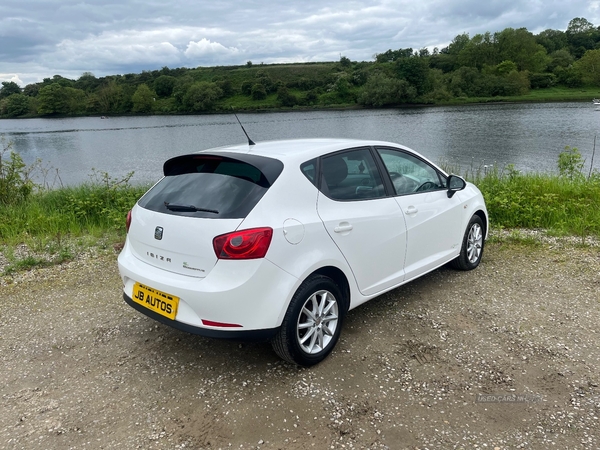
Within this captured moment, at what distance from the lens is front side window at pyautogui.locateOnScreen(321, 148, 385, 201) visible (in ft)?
11.2

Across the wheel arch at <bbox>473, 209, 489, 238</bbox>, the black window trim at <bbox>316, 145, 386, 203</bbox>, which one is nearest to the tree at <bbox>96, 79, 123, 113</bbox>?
the wheel arch at <bbox>473, 209, 489, 238</bbox>

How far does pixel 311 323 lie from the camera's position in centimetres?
318

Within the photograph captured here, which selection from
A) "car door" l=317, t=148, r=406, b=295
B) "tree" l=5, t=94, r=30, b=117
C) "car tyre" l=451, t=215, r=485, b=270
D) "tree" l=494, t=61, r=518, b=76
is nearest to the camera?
"car door" l=317, t=148, r=406, b=295

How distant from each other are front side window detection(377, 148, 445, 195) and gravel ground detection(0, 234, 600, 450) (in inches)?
45.1

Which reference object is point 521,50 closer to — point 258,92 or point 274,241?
point 258,92

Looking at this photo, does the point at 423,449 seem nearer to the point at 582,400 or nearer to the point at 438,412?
the point at 438,412

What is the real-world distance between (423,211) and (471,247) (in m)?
1.33

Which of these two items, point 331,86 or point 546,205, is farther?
point 331,86

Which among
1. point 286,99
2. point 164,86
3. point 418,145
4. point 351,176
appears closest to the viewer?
point 351,176

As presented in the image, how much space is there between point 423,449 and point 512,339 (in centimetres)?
162

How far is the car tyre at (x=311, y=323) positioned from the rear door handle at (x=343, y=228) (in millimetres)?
364

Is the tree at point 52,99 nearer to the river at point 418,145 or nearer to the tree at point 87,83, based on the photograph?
the tree at point 87,83

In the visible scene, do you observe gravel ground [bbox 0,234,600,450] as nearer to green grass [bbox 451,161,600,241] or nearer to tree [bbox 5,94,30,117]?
green grass [bbox 451,161,600,241]

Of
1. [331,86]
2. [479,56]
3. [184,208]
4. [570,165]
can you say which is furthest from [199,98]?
[184,208]
